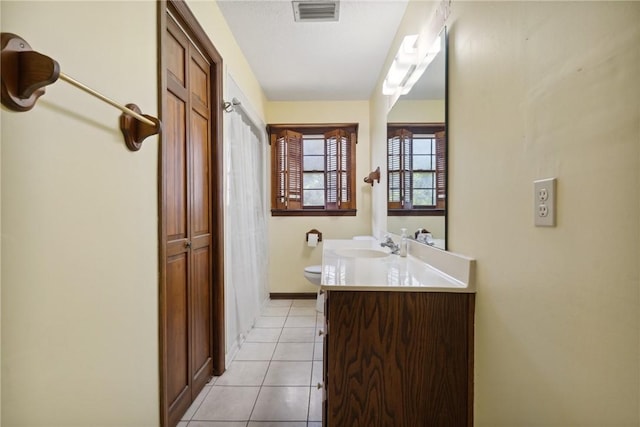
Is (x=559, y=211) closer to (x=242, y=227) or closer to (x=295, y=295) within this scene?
(x=242, y=227)

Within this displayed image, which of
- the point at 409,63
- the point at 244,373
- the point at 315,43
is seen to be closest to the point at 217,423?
the point at 244,373

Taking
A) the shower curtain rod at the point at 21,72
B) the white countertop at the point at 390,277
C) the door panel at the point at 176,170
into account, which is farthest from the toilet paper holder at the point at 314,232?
the shower curtain rod at the point at 21,72

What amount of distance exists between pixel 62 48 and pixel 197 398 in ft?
5.92

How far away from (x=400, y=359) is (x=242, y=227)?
65.5 inches

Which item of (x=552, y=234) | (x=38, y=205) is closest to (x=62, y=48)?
→ (x=38, y=205)

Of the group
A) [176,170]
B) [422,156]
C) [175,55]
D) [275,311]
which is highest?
[175,55]

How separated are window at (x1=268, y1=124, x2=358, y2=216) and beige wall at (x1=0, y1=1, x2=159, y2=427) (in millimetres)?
2423

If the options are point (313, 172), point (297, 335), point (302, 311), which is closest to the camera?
point (297, 335)

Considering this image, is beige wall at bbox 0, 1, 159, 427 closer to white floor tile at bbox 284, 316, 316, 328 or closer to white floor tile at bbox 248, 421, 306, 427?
white floor tile at bbox 248, 421, 306, 427

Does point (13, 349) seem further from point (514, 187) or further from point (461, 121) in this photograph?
point (461, 121)

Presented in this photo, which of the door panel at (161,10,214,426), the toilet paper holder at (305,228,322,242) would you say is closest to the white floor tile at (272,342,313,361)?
the door panel at (161,10,214,426)

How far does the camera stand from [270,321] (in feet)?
9.97

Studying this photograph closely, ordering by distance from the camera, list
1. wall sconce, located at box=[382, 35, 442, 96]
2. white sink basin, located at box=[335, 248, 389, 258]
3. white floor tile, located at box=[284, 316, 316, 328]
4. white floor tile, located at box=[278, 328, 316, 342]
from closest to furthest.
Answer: wall sconce, located at box=[382, 35, 442, 96] < white sink basin, located at box=[335, 248, 389, 258] < white floor tile, located at box=[278, 328, 316, 342] < white floor tile, located at box=[284, 316, 316, 328]

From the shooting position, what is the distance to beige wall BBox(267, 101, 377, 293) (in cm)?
366
